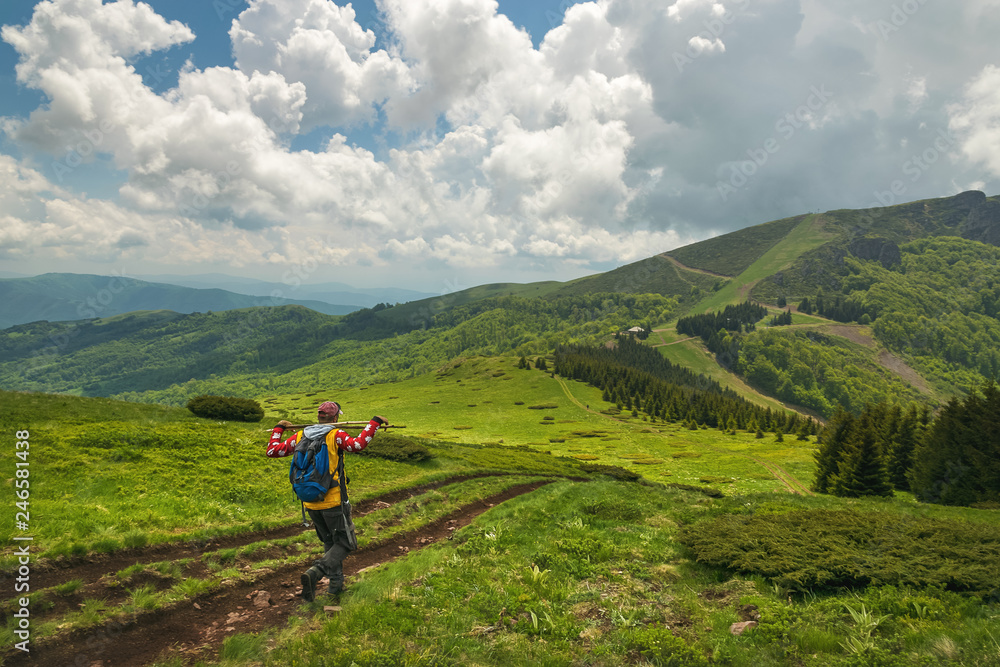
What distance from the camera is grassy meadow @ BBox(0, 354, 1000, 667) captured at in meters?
6.93

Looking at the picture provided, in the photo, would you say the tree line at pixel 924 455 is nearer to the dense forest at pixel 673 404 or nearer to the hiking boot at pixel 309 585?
the hiking boot at pixel 309 585

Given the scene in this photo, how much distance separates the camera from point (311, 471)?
8703mm

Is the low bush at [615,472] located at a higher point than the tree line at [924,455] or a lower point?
lower

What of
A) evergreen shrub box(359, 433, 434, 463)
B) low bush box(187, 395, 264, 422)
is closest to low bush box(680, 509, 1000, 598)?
evergreen shrub box(359, 433, 434, 463)

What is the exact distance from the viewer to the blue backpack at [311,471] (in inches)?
339

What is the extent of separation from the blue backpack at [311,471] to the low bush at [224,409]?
29.0 meters

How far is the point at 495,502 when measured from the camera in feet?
75.8

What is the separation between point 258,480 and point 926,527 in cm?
2314

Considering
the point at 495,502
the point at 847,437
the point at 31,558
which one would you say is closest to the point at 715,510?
the point at 495,502

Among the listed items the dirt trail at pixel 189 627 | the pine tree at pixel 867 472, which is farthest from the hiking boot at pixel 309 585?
the pine tree at pixel 867 472

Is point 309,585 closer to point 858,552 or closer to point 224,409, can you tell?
point 858,552

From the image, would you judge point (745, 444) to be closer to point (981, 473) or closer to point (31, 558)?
point (981, 473)

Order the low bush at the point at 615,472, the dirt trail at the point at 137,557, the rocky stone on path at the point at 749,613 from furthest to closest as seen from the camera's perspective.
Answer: the low bush at the point at 615,472, the dirt trail at the point at 137,557, the rocky stone on path at the point at 749,613

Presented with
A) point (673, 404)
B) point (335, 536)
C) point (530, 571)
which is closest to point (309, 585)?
point (335, 536)
